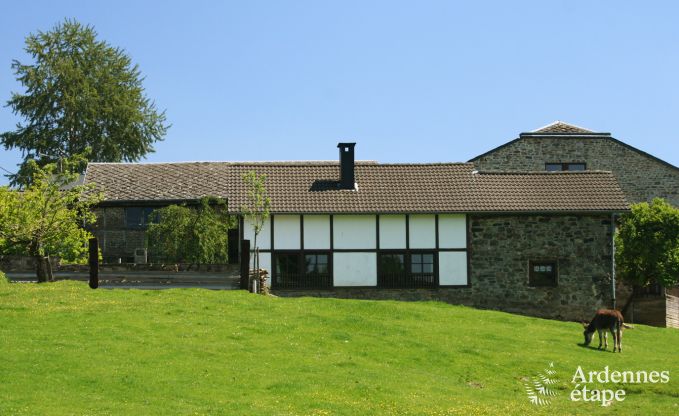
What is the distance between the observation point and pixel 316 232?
36.6 m

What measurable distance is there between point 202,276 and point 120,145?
36036 millimetres

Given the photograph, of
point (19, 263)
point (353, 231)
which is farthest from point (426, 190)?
point (19, 263)

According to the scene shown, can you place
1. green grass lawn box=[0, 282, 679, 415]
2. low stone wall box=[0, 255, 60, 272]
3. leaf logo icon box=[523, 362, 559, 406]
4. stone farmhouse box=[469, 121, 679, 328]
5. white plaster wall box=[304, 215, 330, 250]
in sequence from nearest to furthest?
green grass lawn box=[0, 282, 679, 415]
leaf logo icon box=[523, 362, 559, 406]
low stone wall box=[0, 255, 60, 272]
white plaster wall box=[304, 215, 330, 250]
stone farmhouse box=[469, 121, 679, 328]

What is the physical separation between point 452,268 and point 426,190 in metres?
3.45

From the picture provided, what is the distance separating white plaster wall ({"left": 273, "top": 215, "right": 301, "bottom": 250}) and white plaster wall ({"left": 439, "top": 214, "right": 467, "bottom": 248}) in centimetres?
548

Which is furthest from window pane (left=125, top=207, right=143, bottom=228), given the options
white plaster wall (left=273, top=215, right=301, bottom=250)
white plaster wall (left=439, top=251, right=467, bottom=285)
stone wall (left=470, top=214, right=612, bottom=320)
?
stone wall (left=470, top=214, right=612, bottom=320)

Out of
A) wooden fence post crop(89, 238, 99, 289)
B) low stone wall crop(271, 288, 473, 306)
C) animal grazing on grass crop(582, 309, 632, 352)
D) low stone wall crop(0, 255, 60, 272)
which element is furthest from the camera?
low stone wall crop(271, 288, 473, 306)

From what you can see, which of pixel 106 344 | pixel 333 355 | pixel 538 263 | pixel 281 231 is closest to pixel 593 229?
pixel 538 263

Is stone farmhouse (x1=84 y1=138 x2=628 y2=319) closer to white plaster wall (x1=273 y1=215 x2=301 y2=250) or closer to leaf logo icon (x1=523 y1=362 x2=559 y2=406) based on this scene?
white plaster wall (x1=273 y1=215 x2=301 y2=250)

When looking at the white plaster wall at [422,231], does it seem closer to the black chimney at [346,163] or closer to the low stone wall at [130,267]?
the black chimney at [346,163]

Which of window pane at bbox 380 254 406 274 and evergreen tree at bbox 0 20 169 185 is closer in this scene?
window pane at bbox 380 254 406 274

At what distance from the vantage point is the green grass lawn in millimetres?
17672

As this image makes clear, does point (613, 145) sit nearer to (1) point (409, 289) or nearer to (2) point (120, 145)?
(1) point (409, 289)

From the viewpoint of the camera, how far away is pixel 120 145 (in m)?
67.1
